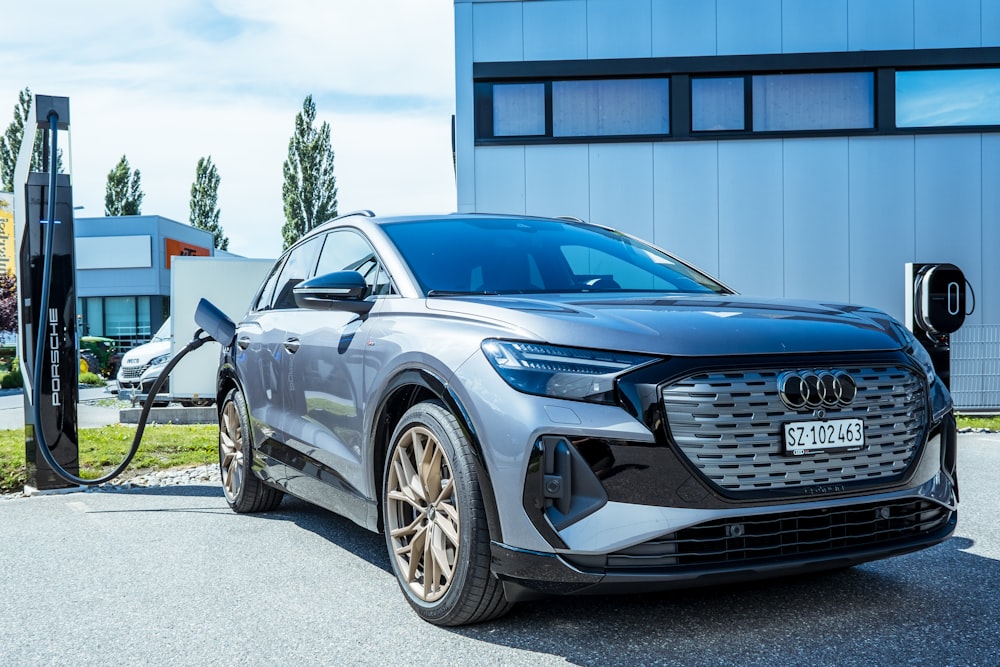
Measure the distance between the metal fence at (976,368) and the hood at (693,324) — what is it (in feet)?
32.0

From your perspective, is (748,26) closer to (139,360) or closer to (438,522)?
(438,522)

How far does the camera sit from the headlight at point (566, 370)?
300cm

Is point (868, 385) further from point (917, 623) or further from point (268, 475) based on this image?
point (268, 475)

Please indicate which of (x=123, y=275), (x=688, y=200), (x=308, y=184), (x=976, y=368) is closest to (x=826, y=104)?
(x=688, y=200)

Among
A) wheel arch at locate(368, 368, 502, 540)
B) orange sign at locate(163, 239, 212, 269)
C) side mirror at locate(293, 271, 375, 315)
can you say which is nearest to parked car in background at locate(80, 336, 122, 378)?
orange sign at locate(163, 239, 212, 269)

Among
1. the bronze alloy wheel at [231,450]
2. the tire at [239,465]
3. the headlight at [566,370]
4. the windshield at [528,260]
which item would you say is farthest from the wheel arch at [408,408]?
the bronze alloy wheel at [231,450]

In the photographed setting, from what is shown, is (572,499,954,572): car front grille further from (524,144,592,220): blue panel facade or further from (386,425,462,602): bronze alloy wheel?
(524,144,592,220): blue panel facade

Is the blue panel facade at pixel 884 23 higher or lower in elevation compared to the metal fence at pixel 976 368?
higher

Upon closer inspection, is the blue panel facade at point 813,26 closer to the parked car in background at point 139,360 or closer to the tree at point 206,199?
the parked car in background at point 139,360

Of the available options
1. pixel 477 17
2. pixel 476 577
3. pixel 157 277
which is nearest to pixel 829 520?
pixel 476 577

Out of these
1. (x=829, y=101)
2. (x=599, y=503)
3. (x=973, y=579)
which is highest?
(x=829, y=101)

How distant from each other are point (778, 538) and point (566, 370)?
840 mm

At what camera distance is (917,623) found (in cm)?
342

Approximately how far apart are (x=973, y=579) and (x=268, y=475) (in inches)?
133
